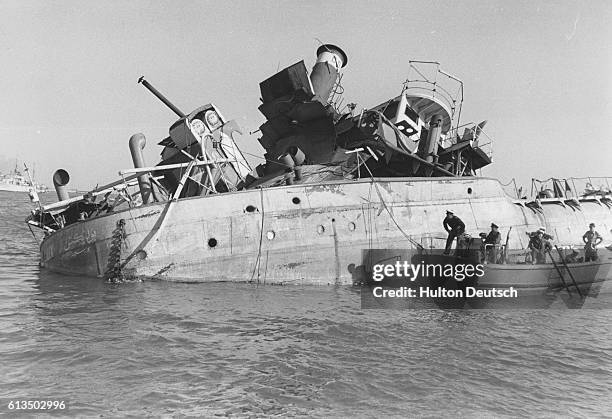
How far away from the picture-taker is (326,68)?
67.6 feet

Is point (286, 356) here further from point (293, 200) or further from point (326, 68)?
point (326, 68)

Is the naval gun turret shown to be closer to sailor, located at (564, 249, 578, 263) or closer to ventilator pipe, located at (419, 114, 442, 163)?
ventilator pipe, located at (419, 114, 442, 163)

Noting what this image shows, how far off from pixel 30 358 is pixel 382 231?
11.2 meters

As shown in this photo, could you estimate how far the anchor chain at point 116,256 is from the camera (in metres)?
14.7

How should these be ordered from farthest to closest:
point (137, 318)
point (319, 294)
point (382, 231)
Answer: point (382, 231) → point (319, 294) → point (137, 318)

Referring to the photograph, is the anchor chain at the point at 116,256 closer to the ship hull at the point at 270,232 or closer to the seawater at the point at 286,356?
the ship hull at the point at 270,232

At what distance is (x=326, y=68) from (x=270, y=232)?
8.77 m

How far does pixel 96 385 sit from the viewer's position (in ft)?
24.3

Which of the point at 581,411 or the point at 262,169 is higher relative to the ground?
the point at 262,169

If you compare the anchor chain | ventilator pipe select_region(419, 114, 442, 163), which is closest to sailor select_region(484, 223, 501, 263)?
ventilator pipe select_region(419, 114, 442, 163)

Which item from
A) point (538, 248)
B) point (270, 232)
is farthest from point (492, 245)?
point (270, 232)

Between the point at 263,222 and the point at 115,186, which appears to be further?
the point at 115,186

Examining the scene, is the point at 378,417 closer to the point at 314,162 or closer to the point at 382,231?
the point at 382,231

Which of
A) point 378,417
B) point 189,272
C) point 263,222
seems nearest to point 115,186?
point 189,272
